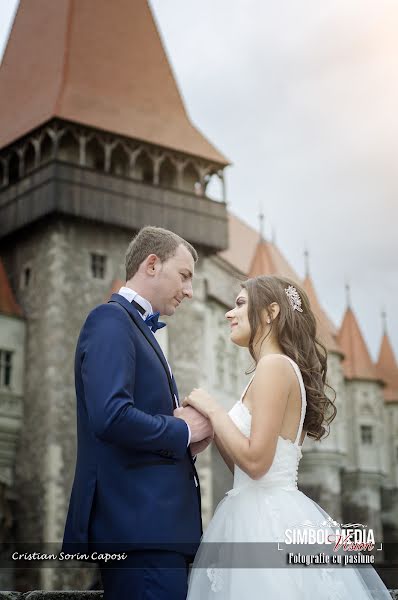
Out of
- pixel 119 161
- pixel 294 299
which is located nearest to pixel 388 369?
pixel 119 161

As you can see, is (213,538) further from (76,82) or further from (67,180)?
(76,82)

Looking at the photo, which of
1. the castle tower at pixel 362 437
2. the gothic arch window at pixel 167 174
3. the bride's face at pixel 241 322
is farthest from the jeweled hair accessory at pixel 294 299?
the castle tower at pixel 362 437

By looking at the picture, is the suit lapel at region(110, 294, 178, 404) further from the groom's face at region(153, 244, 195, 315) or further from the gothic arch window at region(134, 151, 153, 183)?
the gothic arch window at region(134, 151, 153, 183)

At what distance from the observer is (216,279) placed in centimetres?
2409

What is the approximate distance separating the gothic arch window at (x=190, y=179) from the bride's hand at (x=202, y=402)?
19.9 metres

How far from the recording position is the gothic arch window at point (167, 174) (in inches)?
880

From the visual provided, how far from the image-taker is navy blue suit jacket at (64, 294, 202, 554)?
97.0 inches

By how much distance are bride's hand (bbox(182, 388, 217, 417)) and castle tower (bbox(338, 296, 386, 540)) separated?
28.7 m

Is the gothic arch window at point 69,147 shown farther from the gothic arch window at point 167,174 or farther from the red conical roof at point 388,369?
the red conical roof at point 388,369

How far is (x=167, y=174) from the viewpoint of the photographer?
22578 mm

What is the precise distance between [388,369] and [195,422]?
3670cm

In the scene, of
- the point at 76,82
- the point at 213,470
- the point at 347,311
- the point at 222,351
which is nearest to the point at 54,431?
the point at 213,470

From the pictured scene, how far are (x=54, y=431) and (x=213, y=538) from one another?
1604 centimetres

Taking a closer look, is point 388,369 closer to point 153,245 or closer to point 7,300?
point 7,300
